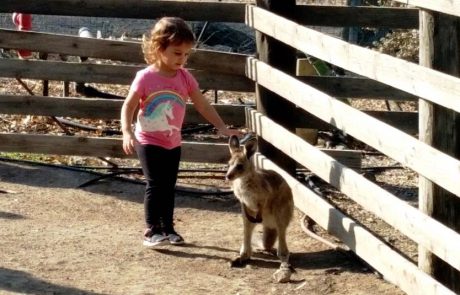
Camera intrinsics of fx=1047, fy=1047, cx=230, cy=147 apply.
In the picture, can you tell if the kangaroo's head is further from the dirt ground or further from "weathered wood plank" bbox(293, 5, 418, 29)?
"weathered wood plank" bbox(293, 5, 418, 29)

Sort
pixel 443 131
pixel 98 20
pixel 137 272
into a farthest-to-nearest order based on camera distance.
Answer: pixel 98 20, pixel 137 272, pixel 443 131

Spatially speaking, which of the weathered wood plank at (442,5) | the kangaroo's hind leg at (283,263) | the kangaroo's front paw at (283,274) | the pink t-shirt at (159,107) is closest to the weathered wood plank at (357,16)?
the pink t-shirt at (159,107)

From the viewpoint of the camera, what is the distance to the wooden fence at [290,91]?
5.91m

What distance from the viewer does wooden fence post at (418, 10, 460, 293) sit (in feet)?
17.6

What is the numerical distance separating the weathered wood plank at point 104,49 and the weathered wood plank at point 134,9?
23 cm

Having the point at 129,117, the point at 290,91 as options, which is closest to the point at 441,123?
the point at 290,91

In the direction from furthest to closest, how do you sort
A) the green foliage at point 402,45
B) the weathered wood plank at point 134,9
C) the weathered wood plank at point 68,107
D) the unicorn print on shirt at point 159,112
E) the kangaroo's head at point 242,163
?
the green foliage at point 402,45, the weathered wood plank at point 68,107, the weathered wood plank at point 134,9, the unicorn print on shirt at point 159,112, the kangaroo's head at point 242,163

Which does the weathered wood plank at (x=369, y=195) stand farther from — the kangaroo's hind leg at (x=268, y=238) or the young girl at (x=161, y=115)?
the young girl at (x=161, y=115)

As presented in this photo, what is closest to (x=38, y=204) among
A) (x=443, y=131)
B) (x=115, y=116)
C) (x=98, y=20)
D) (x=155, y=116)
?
(x=115, y=116)

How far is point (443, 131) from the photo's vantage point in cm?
543

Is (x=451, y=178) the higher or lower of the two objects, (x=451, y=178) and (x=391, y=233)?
the higher

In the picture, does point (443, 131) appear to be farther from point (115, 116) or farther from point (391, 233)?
point (115, 116)

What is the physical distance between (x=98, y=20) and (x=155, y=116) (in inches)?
422

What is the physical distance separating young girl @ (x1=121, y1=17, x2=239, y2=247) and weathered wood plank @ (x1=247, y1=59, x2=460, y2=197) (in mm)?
619
